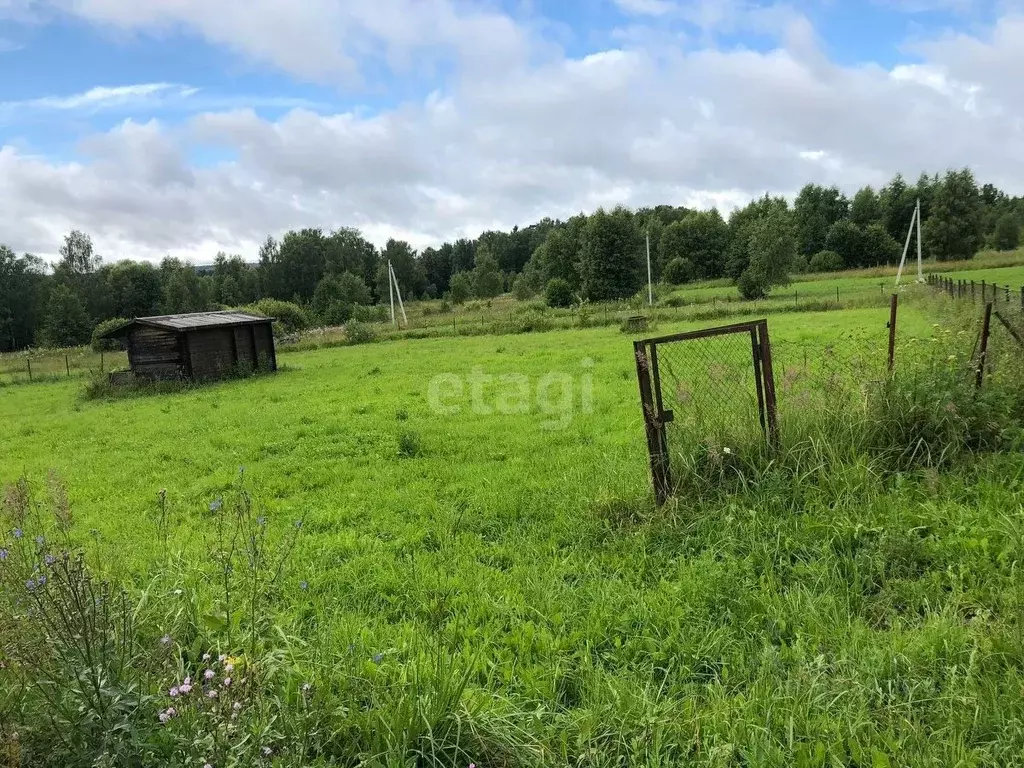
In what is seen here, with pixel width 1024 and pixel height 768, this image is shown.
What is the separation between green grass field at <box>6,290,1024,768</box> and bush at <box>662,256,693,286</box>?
6401cm

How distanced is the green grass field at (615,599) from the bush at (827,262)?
224 ft

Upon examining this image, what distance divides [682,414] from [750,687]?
290 cm

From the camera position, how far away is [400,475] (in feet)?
24.9

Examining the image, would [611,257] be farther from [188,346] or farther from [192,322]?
[188,346]

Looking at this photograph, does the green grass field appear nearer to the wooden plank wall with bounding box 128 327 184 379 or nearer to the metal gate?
the metal gate

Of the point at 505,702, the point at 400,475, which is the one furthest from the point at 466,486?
the point at 505,702

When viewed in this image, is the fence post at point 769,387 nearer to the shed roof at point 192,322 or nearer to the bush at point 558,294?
the shed roof at point 192,322

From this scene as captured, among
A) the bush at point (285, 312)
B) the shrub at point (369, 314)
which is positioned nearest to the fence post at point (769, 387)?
the bush at point (285, 312)

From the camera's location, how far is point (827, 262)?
219ft

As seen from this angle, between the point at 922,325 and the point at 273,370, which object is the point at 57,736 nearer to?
the point at 922,325

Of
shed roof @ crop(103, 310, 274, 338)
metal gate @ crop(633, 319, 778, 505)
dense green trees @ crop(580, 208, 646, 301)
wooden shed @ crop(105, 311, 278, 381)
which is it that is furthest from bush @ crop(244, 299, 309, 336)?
metal gate @ crop(633, 319, 778, 505)

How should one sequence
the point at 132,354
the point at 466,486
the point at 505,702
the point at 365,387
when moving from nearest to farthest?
the point at 505,702
the point at 466,486
the point at 365,387
the point at 132,354

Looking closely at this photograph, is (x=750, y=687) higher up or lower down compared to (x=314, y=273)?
lower down

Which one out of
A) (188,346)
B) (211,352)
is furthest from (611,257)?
(188,346)
